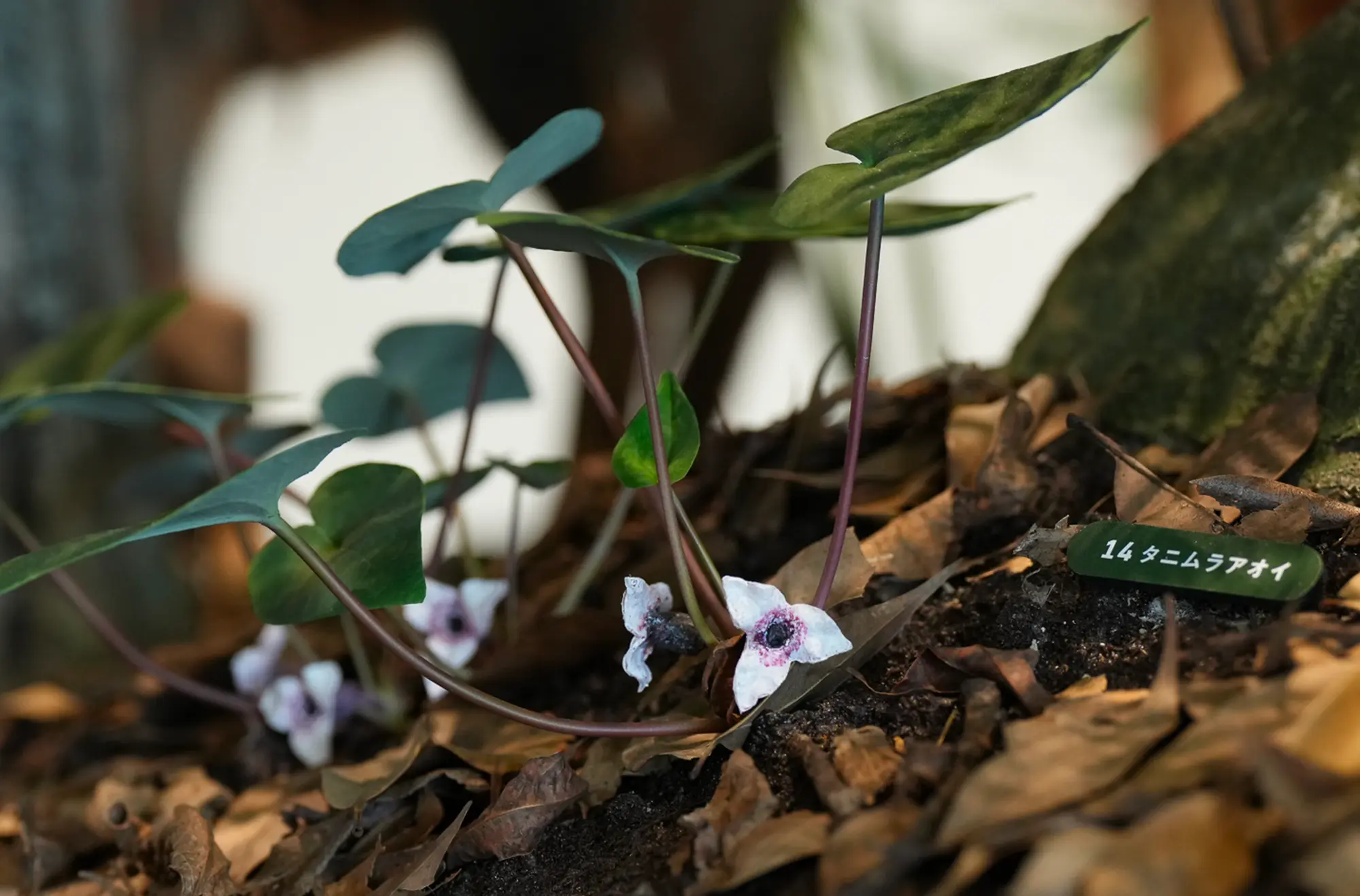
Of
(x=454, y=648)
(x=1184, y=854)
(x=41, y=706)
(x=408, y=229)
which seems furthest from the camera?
(x=41, y=706)

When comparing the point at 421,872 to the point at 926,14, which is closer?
the point at 421,872

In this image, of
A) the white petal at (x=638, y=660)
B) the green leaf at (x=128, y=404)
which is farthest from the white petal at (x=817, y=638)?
the green leaf at (x=128, y=404)

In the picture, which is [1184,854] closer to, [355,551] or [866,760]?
[866,760]

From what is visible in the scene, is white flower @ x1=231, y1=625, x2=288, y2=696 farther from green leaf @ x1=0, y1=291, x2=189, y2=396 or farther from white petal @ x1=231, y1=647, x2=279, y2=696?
green leaf @ x1=0, y1=291, x2=189, y2=396

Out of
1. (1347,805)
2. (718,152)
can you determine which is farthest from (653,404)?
(718,152)

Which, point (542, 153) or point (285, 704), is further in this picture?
point (285, 704)

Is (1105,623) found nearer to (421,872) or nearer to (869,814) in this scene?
(869,814)

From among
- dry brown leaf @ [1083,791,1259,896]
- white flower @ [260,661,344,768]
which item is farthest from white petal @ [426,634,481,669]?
dry brown leaf @ [1083,791,1259,896]

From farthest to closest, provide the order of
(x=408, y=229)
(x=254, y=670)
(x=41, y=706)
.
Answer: (x=41, y=706), (x=254, y=670), (x=408, y=229)

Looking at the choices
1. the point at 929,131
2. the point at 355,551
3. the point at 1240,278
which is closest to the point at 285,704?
the point at 355,551
